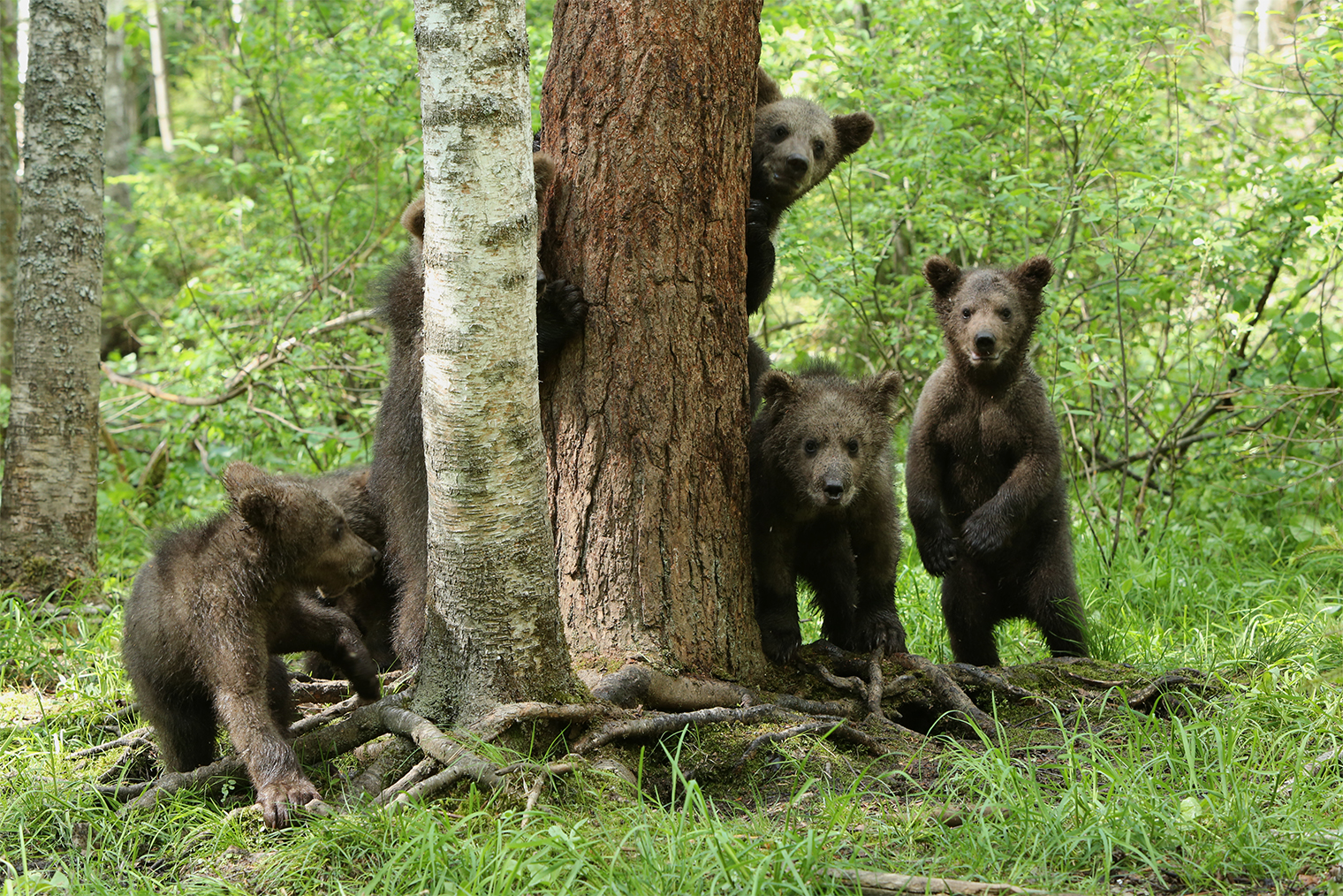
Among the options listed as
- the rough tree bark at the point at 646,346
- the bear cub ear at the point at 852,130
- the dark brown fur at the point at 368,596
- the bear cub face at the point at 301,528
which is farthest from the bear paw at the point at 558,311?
the bear cub ear at the point at 852,130

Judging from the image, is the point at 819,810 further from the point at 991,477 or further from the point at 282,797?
the point at 991,477

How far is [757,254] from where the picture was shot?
4914 millimetres

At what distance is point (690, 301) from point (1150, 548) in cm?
442

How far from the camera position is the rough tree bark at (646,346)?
12.9ft

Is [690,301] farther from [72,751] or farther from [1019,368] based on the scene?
[72,751]

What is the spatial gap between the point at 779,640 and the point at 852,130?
3507mm

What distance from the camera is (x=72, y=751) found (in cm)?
430

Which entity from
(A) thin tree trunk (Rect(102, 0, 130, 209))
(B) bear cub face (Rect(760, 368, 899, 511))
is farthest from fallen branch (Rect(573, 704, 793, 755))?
(A) thin tree trunk (Rect(102, 0, 130, 209))

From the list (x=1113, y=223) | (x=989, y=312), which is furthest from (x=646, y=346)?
(x=1113, y=223)

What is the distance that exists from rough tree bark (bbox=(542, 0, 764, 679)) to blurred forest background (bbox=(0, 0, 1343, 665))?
3.18 m

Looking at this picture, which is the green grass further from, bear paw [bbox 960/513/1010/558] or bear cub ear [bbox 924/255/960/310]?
bear cub ear [bbox 924/255/960/310]

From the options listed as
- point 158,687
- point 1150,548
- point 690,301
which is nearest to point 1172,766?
point 690,301

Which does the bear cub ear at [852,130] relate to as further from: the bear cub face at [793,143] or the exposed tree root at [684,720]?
the exposed tree root at [684,720]

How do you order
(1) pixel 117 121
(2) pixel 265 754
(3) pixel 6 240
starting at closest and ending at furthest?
1. (2) pixel 265 754
2. (3) pixel 6 240
3. (1) pixel 117 121
